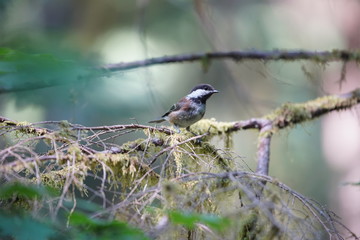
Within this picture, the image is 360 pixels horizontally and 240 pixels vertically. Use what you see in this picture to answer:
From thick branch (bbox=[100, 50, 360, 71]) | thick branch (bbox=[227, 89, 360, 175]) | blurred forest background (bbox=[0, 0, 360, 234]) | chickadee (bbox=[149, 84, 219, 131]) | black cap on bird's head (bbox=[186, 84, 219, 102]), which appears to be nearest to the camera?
thick branch (bbox=[227, 89, 360, 175])

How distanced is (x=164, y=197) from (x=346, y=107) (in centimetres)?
294

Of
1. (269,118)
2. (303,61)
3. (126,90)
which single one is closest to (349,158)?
(303,61)

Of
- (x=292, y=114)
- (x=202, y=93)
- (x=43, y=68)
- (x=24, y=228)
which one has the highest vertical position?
(x=202, y=93)

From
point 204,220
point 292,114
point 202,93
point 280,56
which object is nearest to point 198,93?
point 202,93

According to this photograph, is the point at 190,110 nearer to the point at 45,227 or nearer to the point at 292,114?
the point at 292,114

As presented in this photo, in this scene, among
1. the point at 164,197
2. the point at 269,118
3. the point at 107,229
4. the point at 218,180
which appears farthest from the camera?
the point at 269,118

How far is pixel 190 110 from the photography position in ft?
15.5

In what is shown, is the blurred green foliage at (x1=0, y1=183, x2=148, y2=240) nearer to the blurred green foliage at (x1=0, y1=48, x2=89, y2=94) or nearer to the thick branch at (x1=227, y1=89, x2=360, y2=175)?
the blurred green foliage at (x1=0, y1=48, x2=89, y2=94)

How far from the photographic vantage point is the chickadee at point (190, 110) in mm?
4676

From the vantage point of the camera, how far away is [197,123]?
173 inches

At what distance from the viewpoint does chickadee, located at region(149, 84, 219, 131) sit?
4676 mm

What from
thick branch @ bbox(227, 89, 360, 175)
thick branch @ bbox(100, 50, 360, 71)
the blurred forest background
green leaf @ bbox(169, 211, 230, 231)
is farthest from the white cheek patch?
green leaf @ bbox(169, 211, 230, 231)

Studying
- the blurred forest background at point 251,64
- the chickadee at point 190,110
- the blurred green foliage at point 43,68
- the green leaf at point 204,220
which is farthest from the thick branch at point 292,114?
the blurred green foliage at point 43,68

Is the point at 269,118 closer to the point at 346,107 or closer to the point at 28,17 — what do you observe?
the point at 346,107
